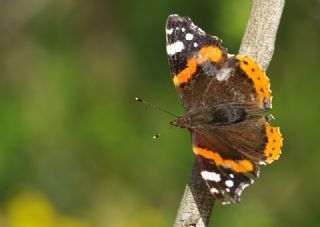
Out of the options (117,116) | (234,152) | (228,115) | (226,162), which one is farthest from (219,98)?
(117,116)

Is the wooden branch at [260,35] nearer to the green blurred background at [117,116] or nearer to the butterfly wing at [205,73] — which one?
the butterfly wing at [205,73]

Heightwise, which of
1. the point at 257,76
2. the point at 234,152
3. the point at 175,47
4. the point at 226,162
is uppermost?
the point at 175,47

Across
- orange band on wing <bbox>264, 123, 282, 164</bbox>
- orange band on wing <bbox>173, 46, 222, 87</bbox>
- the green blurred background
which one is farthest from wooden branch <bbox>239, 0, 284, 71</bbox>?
the green blurred background

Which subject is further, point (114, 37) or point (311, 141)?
point (114, 37)

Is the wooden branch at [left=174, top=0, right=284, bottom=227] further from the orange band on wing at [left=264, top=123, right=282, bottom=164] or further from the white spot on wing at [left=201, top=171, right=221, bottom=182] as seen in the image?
the orange band on wing at [left=264, top=123, right=282, bottom=164]

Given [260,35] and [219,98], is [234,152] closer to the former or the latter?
[219,98]

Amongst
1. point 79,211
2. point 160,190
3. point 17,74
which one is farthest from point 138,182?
point 17,74

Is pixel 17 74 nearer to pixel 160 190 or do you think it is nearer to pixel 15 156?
pixel 15 156
